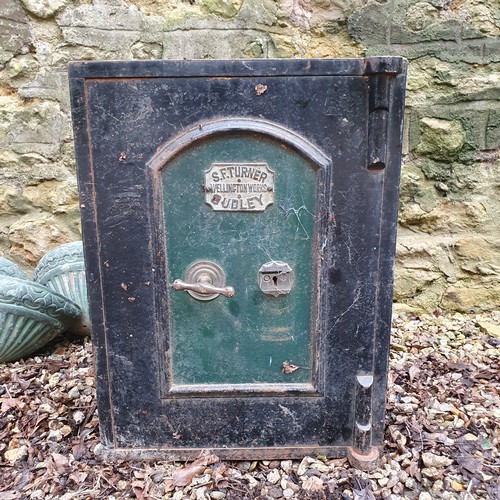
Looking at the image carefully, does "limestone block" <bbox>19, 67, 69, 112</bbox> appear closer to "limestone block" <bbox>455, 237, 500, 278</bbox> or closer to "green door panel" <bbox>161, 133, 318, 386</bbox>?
"green door panel" <bbox>161, 133, 318, 386</bbox>

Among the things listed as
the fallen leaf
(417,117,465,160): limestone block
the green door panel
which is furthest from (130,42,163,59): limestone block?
the fallen leaf

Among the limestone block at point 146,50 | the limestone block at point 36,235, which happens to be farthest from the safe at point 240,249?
the limestone block at point 36,235

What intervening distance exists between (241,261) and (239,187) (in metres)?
0.22

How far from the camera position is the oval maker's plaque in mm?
1307

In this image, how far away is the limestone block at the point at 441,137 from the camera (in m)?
2.42

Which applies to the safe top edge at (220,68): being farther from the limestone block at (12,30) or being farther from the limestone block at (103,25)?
the limestone block at (12,30)

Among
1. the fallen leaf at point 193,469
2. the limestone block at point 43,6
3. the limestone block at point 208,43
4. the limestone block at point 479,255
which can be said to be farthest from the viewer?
the limestone block at point 479,255

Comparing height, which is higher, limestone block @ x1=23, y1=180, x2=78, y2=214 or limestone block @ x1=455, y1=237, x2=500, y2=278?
limestone block @ x1=23, y1=180, x2=78, y2=214

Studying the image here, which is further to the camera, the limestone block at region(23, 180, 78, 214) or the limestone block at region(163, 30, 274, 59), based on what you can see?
the limestone block at region(23, 180, 78, 214)

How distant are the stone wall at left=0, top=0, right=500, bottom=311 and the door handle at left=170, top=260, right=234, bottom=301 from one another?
1393 millimetres

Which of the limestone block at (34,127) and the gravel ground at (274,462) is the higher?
the limestone block at (34,127)

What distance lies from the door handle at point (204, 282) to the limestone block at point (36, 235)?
1.43 meters

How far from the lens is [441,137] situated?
2426 mm

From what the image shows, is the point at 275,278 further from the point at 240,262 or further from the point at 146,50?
the point at 146,50
